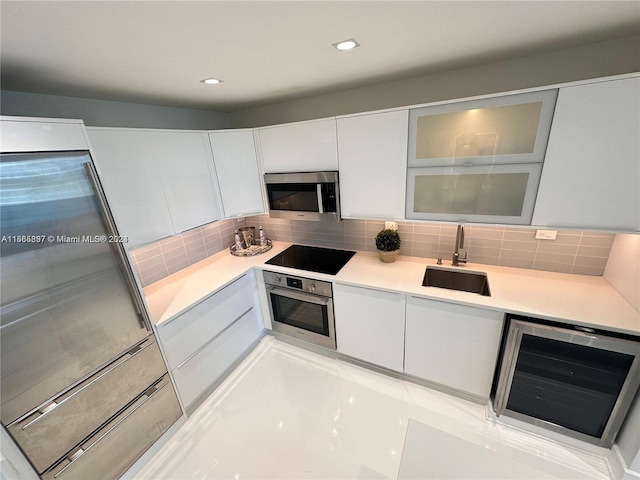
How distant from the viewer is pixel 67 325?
1244 millimetres

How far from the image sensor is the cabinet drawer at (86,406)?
119cm

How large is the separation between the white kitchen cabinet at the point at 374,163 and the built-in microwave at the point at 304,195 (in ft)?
0.34

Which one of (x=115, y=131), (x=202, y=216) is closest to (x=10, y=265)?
(x=115, y=131)

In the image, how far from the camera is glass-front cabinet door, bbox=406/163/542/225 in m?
1.52

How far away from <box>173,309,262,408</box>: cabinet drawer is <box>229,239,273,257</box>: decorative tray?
1.82 ft

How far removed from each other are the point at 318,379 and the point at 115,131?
231 cm

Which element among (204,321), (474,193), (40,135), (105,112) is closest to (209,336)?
(204,321)

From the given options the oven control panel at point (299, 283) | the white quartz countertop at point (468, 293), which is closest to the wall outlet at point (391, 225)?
the white quartz countertop at point (468, 293)

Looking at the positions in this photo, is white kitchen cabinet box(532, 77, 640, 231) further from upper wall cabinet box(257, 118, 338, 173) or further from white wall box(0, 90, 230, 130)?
white wall box(0, 90, 230, 130)

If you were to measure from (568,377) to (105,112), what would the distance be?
11.3ft

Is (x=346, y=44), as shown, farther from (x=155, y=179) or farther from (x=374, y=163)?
(x=155, y=179)

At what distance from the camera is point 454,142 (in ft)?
5.22

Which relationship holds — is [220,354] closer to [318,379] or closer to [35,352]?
[318,379]

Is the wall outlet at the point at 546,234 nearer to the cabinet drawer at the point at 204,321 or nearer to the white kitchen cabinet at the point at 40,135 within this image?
the cabinet drawer at the point at 204,321
